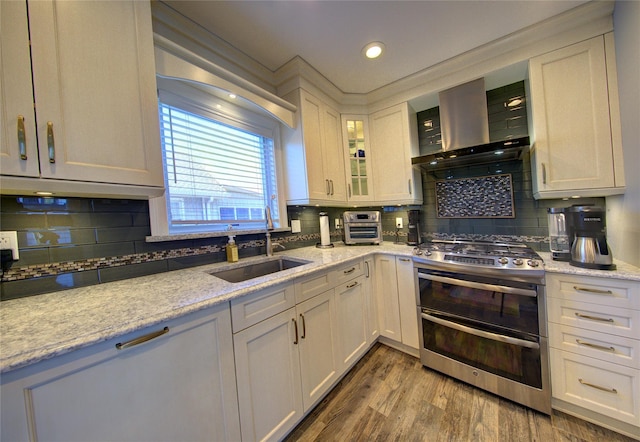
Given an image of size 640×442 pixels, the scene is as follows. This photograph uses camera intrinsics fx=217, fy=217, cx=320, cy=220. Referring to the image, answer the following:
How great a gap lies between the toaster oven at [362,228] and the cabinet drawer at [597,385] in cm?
146

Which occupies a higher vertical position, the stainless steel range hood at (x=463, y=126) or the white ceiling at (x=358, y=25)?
the white ceiling at (x=358, y=25)

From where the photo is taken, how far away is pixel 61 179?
84 cm

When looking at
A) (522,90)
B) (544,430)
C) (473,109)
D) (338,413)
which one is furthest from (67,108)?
(522,90)

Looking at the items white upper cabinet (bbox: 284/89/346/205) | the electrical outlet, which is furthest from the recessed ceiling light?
the electrical outlet

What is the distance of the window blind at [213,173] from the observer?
1481 millimetres

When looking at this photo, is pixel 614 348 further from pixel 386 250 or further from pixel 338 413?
pixel 338 413

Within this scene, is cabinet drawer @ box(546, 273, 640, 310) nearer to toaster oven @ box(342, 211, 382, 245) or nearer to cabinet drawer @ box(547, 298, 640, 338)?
cabinet drawer @ box(547, 298, 640, 338)

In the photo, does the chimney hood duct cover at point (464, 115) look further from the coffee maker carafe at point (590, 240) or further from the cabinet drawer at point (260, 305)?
the cabinet drawer at point (260, 305)

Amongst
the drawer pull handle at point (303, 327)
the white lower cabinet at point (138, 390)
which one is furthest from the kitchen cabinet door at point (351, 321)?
the white lower cabinet at point (138, 390)

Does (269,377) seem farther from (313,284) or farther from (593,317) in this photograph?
(593,317)

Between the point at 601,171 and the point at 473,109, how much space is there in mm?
930

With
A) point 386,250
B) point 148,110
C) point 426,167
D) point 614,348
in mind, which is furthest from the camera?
point 426,167

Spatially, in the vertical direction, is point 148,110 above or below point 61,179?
above

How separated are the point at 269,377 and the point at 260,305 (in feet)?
1.27
